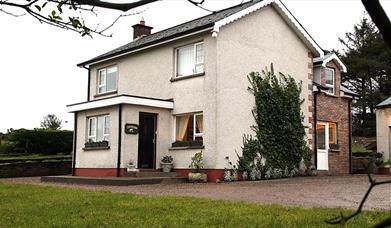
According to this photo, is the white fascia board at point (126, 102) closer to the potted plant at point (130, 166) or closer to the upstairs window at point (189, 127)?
the upstairs window at point (189, 127)

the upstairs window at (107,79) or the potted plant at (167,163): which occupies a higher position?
the upstairs window at (107,79)

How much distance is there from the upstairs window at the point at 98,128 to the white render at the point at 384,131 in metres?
15.0

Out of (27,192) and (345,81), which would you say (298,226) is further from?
(345,81)

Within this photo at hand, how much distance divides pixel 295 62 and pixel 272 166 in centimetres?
512

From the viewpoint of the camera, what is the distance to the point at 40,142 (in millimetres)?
32625

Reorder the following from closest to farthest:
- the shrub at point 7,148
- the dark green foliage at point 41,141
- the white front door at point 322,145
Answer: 1. the white front door at point 322,145
2. the dark green foliage at point 41,141
3. the shrub at point 7,148

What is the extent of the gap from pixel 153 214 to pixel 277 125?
12816 mm

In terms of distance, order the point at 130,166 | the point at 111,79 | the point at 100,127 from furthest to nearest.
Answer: the point at 111,79, the point at 100,127, the point at 130,166

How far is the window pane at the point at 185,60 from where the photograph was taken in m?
19.8

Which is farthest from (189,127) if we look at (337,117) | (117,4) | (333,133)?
(117,4)

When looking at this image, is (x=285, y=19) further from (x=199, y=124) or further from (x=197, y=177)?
(x=197, y=177)

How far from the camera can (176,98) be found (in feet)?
65.6

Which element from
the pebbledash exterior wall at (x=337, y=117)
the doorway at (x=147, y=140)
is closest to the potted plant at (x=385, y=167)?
the pebbledash exterior wall at (x=337, y=117)

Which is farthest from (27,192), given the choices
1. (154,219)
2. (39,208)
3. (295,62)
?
(295,62)
